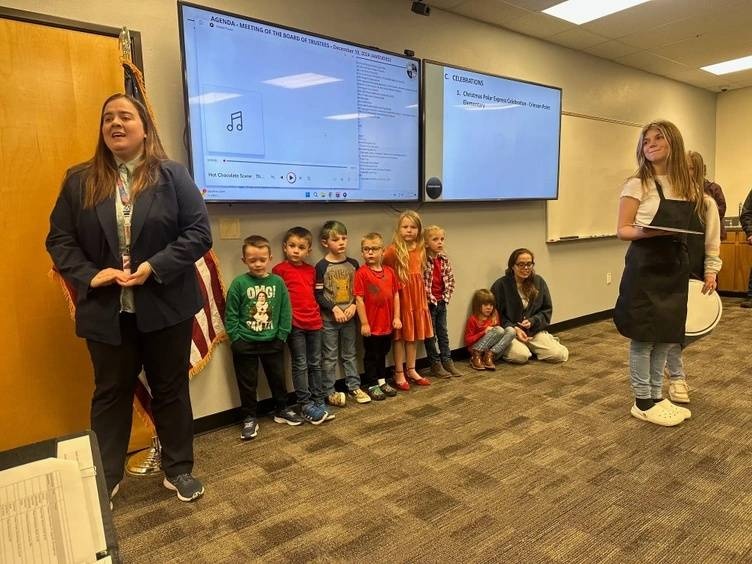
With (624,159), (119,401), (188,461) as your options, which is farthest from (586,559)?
(624,159)

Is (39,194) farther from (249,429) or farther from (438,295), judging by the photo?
(438,295)

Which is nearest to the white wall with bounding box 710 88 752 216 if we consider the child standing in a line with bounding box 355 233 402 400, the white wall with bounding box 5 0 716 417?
the white wall with bounding box 5 0 716 417

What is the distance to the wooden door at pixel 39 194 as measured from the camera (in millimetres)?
1973

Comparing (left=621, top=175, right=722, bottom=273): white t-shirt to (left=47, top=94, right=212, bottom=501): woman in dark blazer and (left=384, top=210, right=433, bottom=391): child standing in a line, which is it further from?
(left=47, top=94, right=212, bottom=501): woman in dark blazer

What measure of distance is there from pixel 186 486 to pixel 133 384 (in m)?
0.47

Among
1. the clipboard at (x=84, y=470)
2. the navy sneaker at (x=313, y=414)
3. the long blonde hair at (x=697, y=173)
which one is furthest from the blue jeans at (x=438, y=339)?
the clipboard at (x=84, y=470)

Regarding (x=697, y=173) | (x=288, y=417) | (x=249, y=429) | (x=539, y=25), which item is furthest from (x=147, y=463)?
(x=539, y=25)

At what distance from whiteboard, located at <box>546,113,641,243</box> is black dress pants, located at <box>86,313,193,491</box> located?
3489 millimetres

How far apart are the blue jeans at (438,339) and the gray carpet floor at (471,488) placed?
0.50 m

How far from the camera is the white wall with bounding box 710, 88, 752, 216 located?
623 cm

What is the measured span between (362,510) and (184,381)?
0.85 metres

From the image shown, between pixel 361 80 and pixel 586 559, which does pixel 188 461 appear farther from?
pixel 361 80

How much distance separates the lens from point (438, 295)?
11.1 ft

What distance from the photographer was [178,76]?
2.39m
